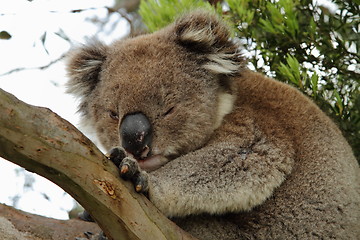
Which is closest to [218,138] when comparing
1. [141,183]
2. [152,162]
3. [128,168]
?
[152,162]

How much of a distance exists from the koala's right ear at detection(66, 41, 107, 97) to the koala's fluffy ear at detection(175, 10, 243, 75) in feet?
2.20

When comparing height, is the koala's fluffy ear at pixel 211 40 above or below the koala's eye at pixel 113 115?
above

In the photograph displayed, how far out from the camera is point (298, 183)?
345 centimetres

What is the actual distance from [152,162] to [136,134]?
1.06ft

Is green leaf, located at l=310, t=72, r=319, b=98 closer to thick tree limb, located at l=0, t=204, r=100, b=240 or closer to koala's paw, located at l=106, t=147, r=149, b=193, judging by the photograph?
koala's paw, located at l=106, t=147, r=149, b=193

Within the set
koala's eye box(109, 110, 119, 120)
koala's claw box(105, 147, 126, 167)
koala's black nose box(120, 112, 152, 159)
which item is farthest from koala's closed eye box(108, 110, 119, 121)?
koala's claw box(105, 147, 126, 167)

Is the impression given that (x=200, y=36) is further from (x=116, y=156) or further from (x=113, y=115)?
(x=116, y=156)

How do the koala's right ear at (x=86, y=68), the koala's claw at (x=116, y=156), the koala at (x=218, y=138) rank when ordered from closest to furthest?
the koala's claw at (x=116, y=156), the koala at (x=218, y=138), the koala's right ear at (x=86, y=68)

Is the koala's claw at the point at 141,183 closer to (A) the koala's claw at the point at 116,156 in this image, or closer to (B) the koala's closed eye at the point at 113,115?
(A) the koala's claw at the point at 116,156

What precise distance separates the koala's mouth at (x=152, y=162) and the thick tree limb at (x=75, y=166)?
73 centimetres

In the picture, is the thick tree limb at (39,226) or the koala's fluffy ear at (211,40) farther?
the koala's fluffy ear at (211,40)

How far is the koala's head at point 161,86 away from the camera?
10.9ft

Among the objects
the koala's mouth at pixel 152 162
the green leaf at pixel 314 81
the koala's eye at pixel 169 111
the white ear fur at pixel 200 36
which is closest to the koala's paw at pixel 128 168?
the koala's mouth at pixel 152 162

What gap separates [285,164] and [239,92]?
2.37ft
